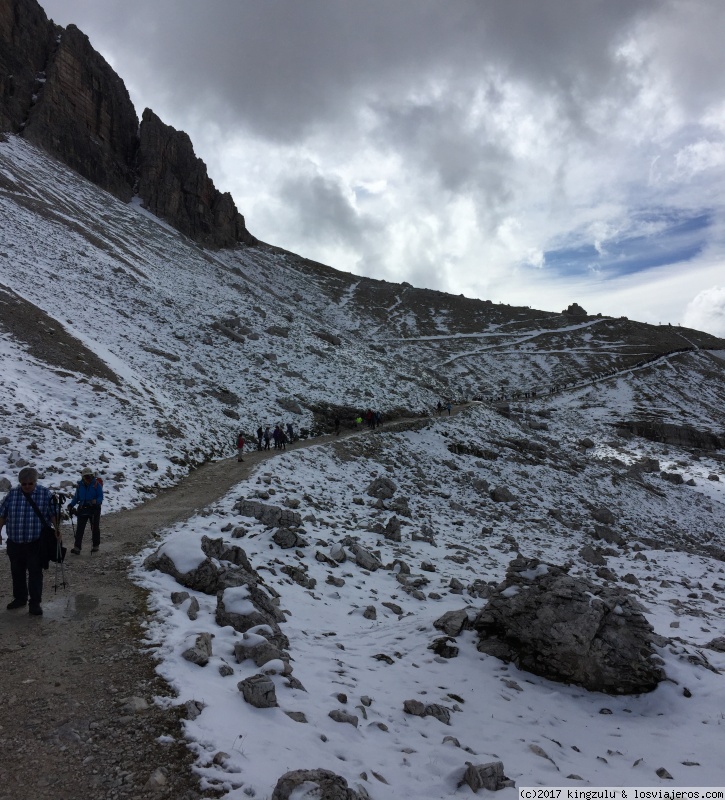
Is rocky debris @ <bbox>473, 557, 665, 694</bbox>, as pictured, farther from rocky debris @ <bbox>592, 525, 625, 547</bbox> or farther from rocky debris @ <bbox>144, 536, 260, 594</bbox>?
rocky debris @ <bbox>592, 525, 625, 547</bbox>

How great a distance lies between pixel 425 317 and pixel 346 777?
87125 millimetres

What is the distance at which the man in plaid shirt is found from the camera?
21.1 feet

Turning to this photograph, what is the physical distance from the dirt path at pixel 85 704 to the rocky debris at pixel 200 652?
44 cm

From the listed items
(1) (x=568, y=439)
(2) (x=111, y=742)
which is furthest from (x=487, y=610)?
(1) (x=568, y=439)

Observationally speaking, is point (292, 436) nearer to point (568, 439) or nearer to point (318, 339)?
point (318, 339)

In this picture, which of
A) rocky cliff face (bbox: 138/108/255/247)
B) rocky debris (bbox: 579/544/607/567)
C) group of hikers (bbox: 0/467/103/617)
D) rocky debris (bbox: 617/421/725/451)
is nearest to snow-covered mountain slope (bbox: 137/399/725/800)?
rocky debris (bbox: 579/544/607/567)

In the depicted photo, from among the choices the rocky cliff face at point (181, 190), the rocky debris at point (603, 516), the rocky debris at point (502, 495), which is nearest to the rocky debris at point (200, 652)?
the rocky debris at point (502, 495)

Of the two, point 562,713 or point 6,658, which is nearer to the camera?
point 6,658

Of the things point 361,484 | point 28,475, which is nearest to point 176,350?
point 361,484

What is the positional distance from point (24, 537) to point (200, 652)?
314 cm

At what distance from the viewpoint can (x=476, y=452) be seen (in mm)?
28094

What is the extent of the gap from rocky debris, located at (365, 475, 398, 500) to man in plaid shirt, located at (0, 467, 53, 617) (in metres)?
13.7

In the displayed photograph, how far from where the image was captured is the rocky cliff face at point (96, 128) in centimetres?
6981

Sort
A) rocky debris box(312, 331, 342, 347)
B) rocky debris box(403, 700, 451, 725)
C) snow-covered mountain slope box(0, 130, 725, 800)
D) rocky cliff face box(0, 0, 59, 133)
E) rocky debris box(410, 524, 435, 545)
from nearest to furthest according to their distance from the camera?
snow-covered mountain slope box(0, 130, 725, 800) → rocky debris box(403, 700, 451, 725) → rocky debris box(410, 524, 435, 545) → rocky debris box(312, 331, 342, 347) → rocky cliff face box(0, 0, 59, 133)
